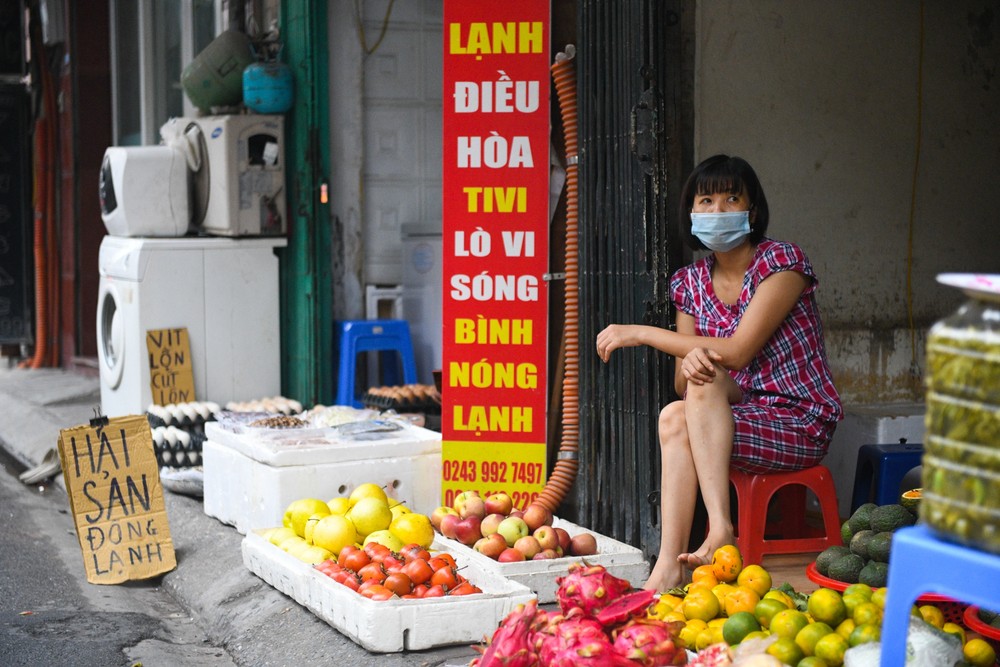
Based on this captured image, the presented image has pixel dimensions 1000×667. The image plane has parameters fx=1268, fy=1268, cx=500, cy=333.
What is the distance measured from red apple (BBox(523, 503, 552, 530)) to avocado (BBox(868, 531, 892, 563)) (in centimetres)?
137


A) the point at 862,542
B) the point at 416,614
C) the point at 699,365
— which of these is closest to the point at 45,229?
the point at 416,614

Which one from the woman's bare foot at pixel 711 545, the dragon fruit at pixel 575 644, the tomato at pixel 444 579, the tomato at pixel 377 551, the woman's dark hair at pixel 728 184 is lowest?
the tomato at pixel 444 579

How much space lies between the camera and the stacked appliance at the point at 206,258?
725 centimetres

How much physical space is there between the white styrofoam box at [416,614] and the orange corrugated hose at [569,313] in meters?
0.94

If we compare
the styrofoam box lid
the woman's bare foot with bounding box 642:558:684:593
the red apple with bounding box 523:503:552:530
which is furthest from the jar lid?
the styrofoam box lid

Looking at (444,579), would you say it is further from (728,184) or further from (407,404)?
(407,404)

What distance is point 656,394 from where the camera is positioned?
15.2ft

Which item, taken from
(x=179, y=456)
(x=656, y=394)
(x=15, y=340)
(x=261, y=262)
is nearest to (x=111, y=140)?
(x=15, y=340)

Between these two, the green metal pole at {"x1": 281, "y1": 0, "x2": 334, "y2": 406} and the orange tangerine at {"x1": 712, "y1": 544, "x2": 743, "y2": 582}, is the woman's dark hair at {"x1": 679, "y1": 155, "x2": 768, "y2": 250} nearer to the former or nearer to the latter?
the orange tangerine at {"x1": 712, "y1": 544, "x2": 743, "y2": 582}

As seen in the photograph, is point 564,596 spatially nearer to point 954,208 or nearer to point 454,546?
point 454,546

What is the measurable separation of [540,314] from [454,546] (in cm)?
114

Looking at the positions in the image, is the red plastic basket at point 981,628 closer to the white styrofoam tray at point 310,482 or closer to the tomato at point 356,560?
the tomato at point 356,560

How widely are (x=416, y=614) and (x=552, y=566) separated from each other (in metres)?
0.67

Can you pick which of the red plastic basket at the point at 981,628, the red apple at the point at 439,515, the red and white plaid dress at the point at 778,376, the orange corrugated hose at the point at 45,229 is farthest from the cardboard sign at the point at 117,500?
the orange corrugated hose at the point at 45,229
